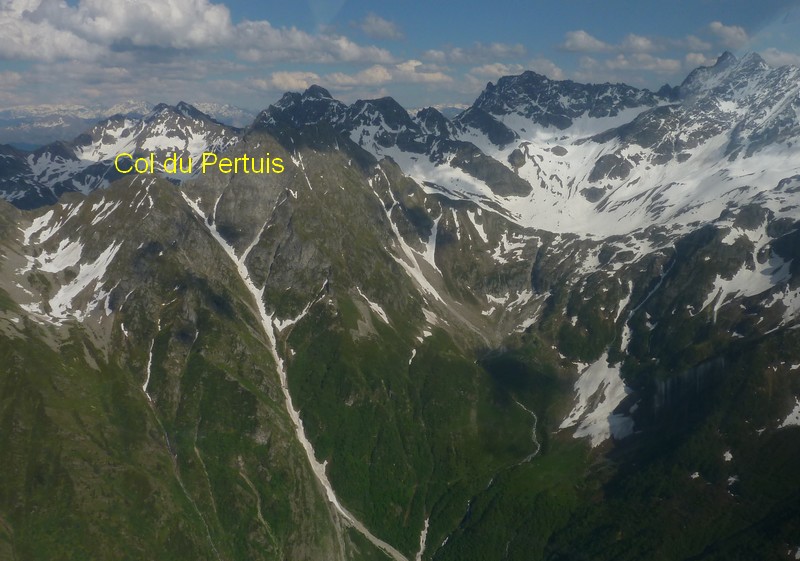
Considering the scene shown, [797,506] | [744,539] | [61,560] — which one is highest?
[797,506]

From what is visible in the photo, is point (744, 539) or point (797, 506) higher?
point (797, 506)

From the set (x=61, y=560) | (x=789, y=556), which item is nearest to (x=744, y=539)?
(x=789, y=556)

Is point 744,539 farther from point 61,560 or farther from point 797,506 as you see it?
point 61,560

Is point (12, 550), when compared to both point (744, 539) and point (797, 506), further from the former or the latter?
point (797, 506)

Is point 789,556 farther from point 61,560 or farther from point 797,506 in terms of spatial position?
point 61,560

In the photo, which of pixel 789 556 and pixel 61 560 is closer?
pixel 789 556

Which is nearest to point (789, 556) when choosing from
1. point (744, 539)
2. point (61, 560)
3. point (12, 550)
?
point (744, 539)

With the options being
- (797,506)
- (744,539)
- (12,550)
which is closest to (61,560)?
(12,550)

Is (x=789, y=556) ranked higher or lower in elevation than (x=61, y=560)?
higher
